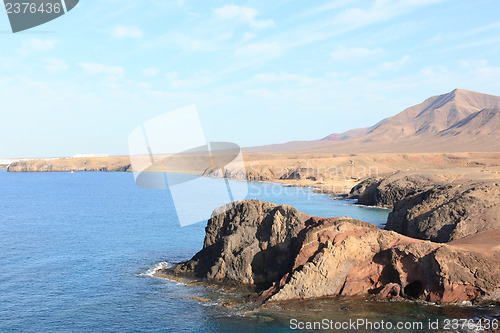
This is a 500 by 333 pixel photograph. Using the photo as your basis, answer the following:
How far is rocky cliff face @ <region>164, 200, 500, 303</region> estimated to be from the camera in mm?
30016

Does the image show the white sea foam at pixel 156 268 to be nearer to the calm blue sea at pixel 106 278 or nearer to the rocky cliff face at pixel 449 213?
the calm blue sea at pixel 106 278

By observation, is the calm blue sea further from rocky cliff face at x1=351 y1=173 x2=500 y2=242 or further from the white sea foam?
rocky cliff face at x1=351 y1=173 x2=500 y2=242

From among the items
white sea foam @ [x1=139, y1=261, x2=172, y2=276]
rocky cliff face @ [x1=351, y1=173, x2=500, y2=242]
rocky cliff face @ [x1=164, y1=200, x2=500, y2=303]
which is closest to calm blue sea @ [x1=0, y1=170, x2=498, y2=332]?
white sea foam @ [x1=139, y1=261, x2=172, y2=276]

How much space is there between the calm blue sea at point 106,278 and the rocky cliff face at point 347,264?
1.77 meters

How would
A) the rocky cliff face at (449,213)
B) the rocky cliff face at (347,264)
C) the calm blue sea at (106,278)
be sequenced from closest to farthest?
1. the calm blue sea at (106,278)
2. the rocky cliff face at (347,264)
3. the rocky cliff face at (449,213)

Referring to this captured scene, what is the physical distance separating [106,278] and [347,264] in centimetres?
2061

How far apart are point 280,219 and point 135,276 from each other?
45.0 feet

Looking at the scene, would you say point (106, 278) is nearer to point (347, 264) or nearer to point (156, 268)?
point (156, 268)

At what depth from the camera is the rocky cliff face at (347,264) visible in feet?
98.5

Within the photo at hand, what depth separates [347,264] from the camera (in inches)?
1246

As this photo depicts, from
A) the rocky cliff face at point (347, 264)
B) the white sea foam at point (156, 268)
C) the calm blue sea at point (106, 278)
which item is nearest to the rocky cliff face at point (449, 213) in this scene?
the rocky cliff face at point (347, 264)

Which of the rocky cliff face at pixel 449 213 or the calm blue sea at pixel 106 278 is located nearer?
the calm blue sea at pixel 106 278

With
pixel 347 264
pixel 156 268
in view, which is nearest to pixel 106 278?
pixel 156 268

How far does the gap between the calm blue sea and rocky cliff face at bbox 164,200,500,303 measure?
1.77 meters
